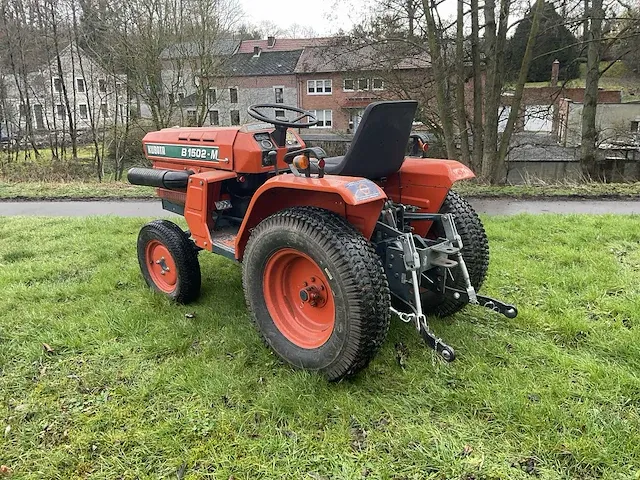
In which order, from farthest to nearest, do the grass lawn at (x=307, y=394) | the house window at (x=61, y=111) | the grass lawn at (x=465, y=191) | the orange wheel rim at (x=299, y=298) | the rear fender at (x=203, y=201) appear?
the house window at (x=61, y=111)
the grass lawn at (x=465, y=191)
the rear fender at (x=203, y=201)
the orange wheel rim at (x=299, y=298)
the grass lawn at (x=307, y=394)

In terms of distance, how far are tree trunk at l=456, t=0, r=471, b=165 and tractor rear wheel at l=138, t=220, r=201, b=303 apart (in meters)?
9.59

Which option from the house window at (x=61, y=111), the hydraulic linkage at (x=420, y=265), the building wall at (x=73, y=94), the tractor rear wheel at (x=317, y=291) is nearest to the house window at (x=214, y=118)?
the building wall at (x=73, y=94)

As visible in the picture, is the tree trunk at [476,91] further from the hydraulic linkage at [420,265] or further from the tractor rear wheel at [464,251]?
the hydraulic linkage at [420,265]

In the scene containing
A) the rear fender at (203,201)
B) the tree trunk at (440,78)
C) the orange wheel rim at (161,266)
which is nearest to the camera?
the rear fender at (203,201)

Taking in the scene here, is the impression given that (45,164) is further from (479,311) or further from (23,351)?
(479,311)

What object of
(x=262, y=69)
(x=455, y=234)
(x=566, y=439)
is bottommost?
(x=566, y=439)

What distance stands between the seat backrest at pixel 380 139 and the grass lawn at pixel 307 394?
1009 mm

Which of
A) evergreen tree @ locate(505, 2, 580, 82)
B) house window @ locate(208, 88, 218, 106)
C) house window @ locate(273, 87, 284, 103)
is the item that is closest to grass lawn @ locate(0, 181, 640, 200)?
evergreen tree @ locate(505, 2, 580, 82)

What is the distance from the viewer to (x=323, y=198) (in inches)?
102

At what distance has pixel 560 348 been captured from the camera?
276cm

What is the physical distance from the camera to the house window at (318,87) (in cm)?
3002

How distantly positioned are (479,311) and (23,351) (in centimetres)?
286

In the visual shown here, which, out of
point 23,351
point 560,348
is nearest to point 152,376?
point 23,351

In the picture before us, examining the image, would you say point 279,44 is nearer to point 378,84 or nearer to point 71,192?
point 378,84
